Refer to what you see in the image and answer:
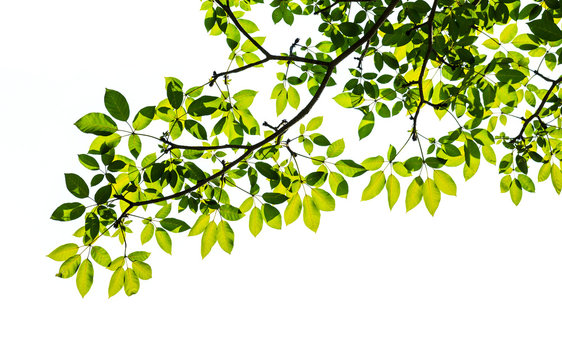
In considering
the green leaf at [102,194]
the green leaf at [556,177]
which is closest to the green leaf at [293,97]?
the green leaf at [102,194]

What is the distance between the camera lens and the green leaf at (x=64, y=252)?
1.97 metres

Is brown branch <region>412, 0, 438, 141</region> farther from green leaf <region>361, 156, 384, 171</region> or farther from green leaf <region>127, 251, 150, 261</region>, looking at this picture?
green leaf <region>127, 251, 150, 261</region>

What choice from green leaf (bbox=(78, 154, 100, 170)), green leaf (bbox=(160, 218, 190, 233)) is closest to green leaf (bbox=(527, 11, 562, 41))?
green leaf (bbox=(160, 218, 190, 233))

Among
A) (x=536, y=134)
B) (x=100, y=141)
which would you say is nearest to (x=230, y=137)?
(x=100, y=141)

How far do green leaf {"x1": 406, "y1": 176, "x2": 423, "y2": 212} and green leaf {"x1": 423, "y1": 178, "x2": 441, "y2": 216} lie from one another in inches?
0.8

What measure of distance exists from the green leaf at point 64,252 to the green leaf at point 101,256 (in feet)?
0.25

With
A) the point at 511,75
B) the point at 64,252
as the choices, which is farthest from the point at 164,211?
the point at 511,75

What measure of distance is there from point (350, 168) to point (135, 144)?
94cm

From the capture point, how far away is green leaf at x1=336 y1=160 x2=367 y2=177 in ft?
6.59

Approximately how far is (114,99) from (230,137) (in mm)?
767

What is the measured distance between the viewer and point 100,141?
6.50 feet

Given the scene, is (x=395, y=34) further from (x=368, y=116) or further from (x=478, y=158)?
(x=478, y=158)

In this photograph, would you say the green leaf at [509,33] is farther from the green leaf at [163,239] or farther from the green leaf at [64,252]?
the green leaf at [64,252]

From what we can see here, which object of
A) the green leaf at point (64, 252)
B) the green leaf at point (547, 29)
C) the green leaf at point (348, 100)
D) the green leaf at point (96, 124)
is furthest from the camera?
the green leaf at point (348, 100)
